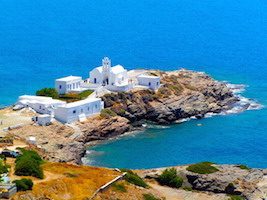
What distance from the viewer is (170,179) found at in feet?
229

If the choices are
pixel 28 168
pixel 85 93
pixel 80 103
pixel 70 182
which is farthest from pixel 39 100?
pixel 70 182

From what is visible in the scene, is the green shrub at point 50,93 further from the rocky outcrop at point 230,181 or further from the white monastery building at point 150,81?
the rocky outcrop at point 230,181

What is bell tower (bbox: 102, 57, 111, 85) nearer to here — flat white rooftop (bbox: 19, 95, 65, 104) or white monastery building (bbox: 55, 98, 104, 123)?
white monastery building (bbox: 55, 98, 104, 123)

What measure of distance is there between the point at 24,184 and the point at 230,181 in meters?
22.9

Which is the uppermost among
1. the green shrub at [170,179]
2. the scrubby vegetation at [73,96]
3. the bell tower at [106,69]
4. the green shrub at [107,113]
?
the bell tower at [106,69]

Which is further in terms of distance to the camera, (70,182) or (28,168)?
(28,168)

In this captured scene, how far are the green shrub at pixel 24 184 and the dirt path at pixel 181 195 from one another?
47.2ft

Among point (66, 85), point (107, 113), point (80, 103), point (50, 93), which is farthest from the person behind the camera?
point (66, 85)

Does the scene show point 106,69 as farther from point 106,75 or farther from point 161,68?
point 161,68

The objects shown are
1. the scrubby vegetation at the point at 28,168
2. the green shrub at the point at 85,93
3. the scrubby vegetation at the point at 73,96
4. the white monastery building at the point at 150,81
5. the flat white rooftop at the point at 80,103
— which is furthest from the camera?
the white monastery building at the point at 150,81

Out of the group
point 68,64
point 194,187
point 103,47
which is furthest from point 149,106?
point 103,47

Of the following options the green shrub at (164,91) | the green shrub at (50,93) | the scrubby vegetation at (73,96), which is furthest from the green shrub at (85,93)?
the green shrub at (164,91)

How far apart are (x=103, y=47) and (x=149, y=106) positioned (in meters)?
71.8

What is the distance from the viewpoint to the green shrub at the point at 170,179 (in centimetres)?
6950
